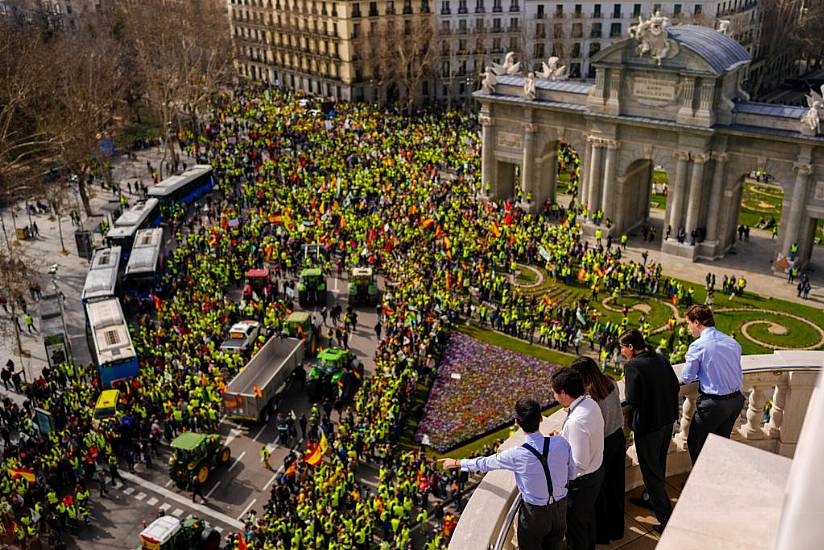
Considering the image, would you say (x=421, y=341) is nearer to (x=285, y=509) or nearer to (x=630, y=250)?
(x=285, y=509)

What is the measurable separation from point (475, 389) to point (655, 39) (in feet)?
83.9

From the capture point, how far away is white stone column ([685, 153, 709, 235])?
158ft

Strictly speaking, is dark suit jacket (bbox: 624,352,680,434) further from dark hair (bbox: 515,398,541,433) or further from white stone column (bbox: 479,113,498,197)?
white stone column (bbox: 479,113,498,197)

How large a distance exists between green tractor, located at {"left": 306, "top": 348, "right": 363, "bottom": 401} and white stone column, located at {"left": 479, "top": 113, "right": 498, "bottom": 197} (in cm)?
2747

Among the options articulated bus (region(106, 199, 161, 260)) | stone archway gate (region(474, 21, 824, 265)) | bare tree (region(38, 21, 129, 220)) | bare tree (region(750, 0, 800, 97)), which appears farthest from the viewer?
bare tree (region(750, 0, 800, 97))

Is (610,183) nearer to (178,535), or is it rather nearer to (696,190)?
(696,190)

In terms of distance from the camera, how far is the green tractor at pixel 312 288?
43.6 m

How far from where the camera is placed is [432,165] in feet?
215

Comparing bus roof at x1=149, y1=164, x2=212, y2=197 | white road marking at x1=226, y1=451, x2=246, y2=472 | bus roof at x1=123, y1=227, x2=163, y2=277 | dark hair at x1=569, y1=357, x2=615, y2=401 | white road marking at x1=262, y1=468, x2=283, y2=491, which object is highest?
dark hair at x1=569, y1=357, x2=615, y2=401

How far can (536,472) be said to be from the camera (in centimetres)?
777

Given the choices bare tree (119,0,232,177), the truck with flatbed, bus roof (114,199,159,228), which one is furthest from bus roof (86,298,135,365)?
bare tree (119,0,232,177)

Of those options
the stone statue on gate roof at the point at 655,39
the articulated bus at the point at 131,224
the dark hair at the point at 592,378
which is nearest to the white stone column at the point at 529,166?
the stone statue on gate roof at the point at 655,39

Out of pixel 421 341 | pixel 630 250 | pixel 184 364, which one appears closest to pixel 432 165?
pixel 630 250

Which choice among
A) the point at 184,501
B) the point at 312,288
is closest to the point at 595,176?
the point at 312,288
